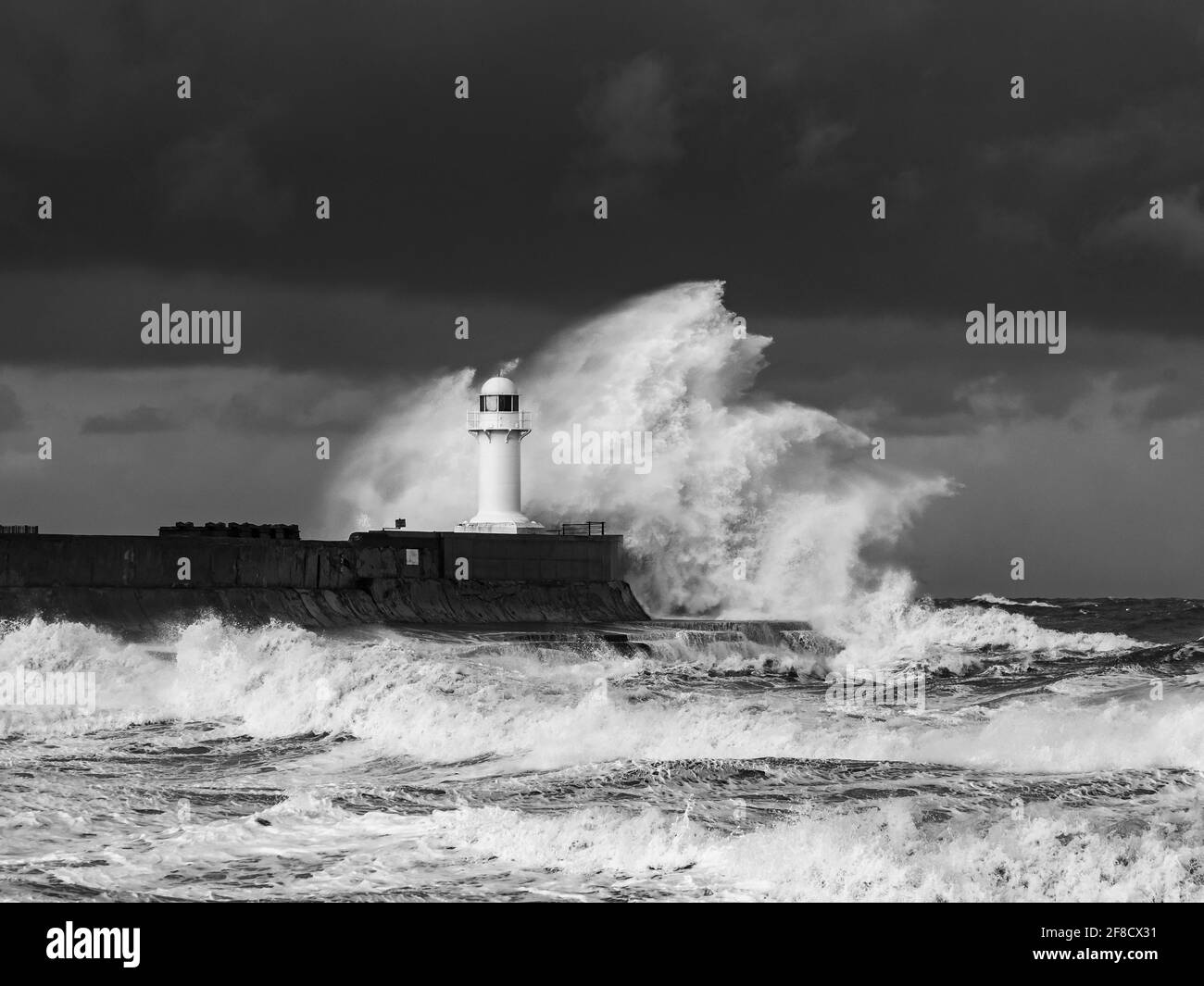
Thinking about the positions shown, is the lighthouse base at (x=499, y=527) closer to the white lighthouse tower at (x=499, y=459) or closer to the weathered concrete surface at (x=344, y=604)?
the white lighthouse tower at (x=499, y=459)

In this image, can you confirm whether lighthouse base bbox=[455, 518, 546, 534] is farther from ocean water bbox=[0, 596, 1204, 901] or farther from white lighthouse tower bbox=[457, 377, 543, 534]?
ocean water bbox=[0, 596, 1204, 901]

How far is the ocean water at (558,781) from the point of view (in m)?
10.8

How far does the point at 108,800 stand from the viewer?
47.0 feet

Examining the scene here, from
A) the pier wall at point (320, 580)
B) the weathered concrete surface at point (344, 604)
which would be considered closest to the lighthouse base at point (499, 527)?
the pier wall at point (320, 580)

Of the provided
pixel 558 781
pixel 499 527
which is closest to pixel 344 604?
pixel 499 527

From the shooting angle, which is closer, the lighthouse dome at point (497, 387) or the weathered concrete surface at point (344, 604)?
the weathered concrete surface at point (344, 604)

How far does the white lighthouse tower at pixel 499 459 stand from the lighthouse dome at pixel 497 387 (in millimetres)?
39

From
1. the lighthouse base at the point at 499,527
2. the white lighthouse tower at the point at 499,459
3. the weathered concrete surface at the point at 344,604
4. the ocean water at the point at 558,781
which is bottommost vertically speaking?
the ocean water at the point at 558,781

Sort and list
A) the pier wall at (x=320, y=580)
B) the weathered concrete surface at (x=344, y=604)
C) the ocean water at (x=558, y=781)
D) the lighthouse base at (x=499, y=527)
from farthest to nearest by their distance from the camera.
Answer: the lighthouse base at (x=499, y=527) < the pier wall at (x=320, y=580) < the weathered concrete surface at (x=344, y=604) < the ocean water at (x=558, y=781)

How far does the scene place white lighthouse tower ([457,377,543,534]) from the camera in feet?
125

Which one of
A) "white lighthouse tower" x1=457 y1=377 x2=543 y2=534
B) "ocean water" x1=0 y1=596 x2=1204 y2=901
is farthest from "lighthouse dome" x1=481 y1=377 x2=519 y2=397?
"ocean water" x1=0 y1=596 x2=1204 y2=901

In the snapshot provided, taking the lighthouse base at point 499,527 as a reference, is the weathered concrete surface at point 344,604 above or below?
below
